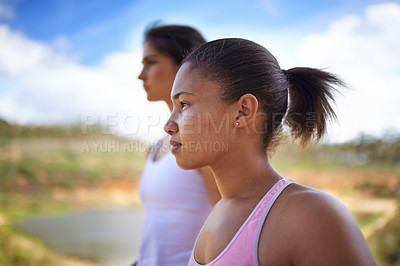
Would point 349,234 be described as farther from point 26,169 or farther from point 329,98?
point 26,169

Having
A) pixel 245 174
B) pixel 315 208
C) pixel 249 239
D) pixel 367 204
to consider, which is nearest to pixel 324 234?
pixel 315 208

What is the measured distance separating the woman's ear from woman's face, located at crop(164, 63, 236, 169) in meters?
0.02

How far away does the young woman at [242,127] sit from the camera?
724 millimetres

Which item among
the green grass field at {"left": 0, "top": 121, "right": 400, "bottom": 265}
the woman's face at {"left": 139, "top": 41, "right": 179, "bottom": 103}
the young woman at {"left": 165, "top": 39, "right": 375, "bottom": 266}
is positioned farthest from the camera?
the green grass field at {"left": 0, "top": 121, "right": 400, "bottom": 265}

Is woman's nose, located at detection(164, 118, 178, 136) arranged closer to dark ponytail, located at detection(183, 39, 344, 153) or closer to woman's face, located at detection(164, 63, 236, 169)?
woman's face, located at detection(164, 63, 236, 169)

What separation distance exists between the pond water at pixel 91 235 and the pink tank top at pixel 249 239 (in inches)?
182

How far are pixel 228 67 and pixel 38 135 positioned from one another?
26.6 ft

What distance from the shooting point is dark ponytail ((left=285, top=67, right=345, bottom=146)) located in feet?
2.89

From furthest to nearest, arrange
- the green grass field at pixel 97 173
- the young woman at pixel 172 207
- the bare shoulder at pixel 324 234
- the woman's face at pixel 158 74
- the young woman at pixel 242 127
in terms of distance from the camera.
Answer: the green grass field at pixel 97 173, the woman's face at pixel 158 74, the young woman at pixel 172 207, the young woman at pixel 242 127, the bare shoulder at pixel 324 234

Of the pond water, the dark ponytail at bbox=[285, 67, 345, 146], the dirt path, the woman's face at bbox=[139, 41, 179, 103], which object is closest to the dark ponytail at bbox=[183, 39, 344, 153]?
the dark ponytail at bbox=[285, 67, 345, 146]

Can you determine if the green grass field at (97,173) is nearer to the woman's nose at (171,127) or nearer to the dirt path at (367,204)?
the dirt path at (367,204)

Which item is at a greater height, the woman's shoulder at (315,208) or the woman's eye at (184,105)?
the woman's eye at (184,105)

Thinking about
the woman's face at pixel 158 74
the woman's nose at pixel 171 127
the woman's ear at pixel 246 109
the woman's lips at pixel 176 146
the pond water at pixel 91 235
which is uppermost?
the woman's face at pixel 158 74

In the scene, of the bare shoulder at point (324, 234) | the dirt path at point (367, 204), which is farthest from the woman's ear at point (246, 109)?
the dirt path at point (367, 204)
